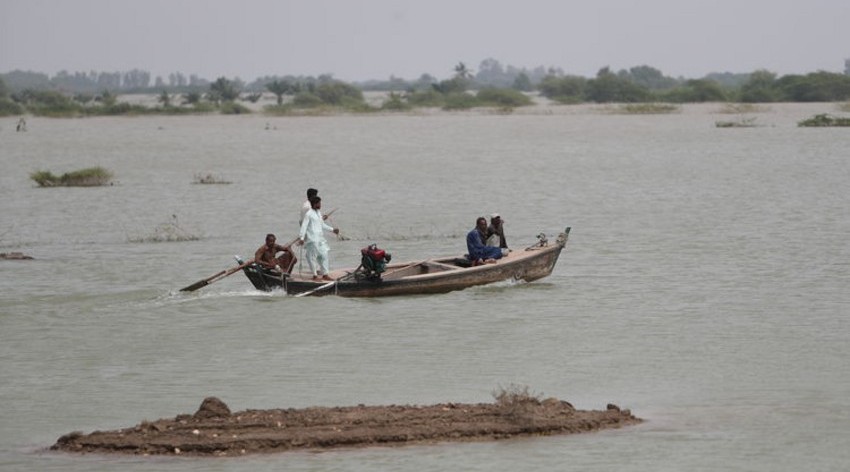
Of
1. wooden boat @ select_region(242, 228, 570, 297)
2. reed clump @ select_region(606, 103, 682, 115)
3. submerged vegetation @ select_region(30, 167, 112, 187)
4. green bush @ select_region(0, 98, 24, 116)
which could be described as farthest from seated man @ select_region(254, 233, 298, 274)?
green bush @ select_region(0, 98, 24, 116)

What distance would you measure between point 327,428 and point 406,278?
259 inches

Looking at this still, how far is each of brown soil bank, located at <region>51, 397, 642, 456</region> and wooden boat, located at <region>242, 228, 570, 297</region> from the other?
6.01 m

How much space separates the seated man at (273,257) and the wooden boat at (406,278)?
0.08 meters

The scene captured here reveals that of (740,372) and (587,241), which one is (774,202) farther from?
(740,372)

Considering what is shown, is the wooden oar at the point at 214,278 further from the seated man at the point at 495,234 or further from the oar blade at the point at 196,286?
the seated man at the point at 495,234

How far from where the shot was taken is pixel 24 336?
16.5 m

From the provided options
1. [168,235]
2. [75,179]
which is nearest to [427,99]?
[75,179]

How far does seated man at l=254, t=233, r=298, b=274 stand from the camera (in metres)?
17.5

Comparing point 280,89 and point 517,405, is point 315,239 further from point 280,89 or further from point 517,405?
point 280,89

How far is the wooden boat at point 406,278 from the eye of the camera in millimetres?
17594

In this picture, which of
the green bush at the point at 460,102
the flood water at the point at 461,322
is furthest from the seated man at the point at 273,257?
the green bush at the point at 460,102

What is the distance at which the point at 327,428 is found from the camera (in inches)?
438

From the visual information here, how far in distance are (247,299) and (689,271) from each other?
6.27 m

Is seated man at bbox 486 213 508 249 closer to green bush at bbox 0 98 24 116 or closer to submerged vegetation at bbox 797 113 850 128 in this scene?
submerged vegetation at bbox 797 113 850 128
